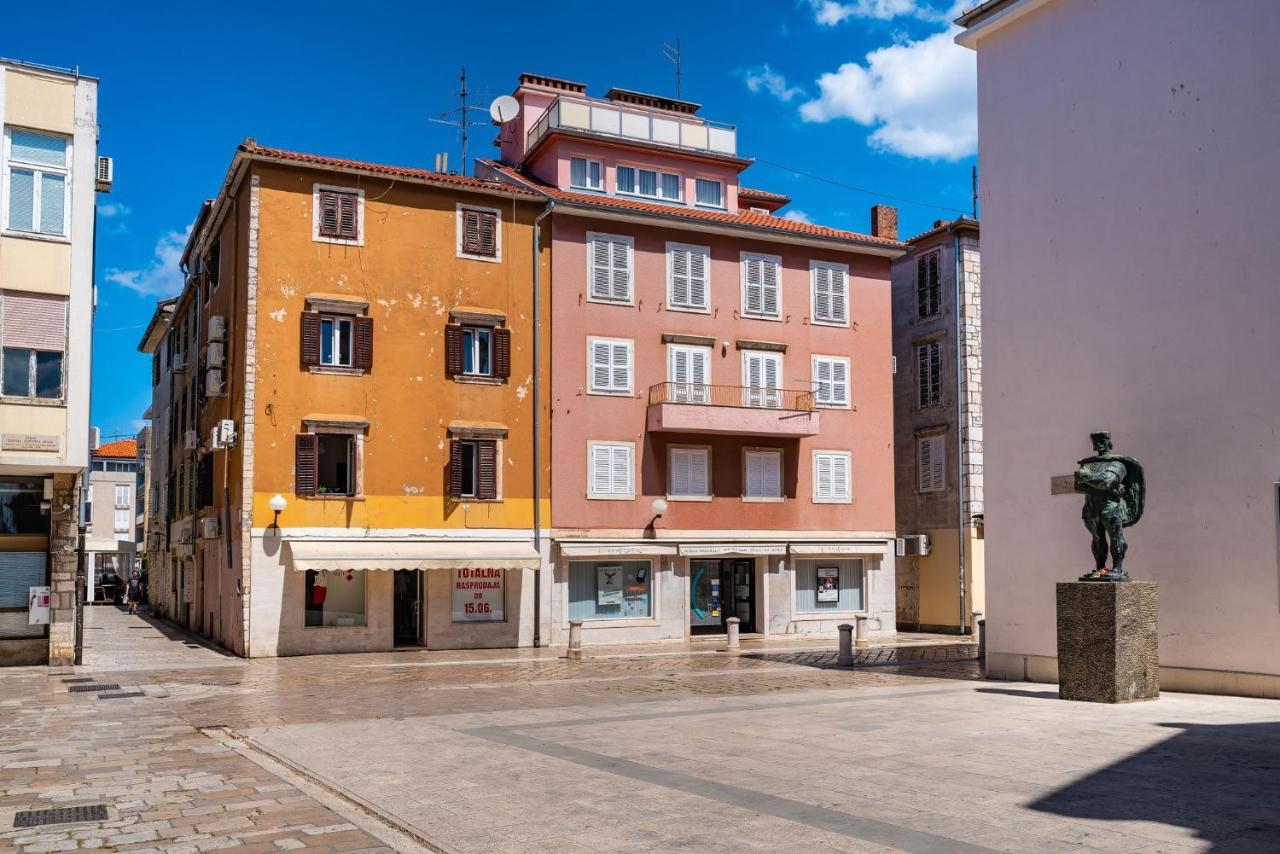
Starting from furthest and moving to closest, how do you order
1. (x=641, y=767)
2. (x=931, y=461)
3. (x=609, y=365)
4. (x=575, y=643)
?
(x=931, y=461) < (x=609, y=365) < (x=575, y=643) < (x=641, y=767)

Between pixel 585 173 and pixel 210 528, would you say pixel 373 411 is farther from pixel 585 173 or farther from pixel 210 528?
pixel 585 173

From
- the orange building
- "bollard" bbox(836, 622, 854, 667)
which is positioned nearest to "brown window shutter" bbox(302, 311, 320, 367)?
the orange building

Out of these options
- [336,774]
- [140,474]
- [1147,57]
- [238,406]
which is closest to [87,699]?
[336,774]

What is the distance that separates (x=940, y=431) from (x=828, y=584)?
22.0ft

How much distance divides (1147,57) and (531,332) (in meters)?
16.4

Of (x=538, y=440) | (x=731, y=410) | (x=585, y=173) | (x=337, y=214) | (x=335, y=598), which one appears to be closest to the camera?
(x=335, y=598)

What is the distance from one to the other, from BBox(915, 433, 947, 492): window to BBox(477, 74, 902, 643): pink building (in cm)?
302

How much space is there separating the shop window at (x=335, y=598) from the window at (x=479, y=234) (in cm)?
842

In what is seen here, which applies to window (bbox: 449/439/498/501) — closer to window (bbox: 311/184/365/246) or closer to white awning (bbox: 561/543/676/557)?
white awning (bbox: 561/543/676/557)

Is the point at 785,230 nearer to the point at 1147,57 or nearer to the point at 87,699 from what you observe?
the point at 1147,57

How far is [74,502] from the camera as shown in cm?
2244

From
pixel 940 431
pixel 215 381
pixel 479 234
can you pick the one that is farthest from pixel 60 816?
pixel 940 431

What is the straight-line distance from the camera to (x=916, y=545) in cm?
3647

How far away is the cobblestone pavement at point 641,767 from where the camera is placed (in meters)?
8.27
